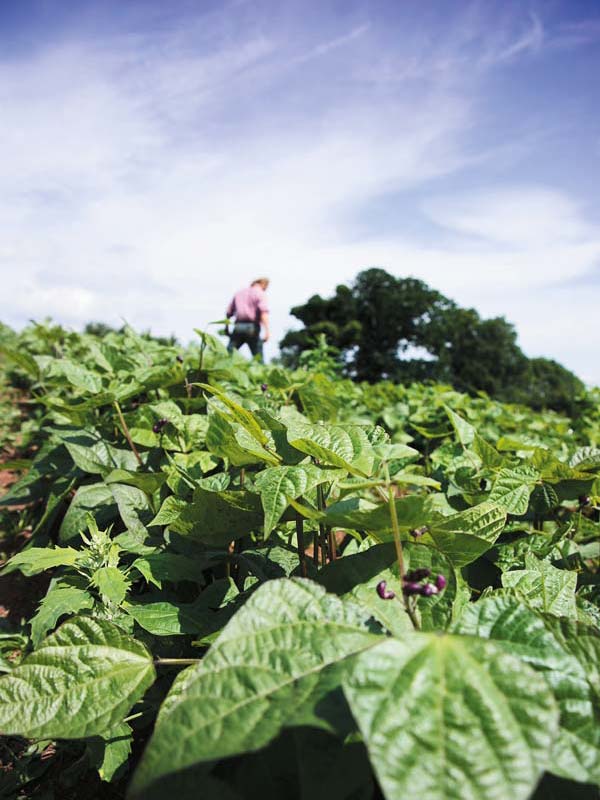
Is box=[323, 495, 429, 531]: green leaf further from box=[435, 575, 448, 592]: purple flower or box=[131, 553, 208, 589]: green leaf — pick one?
box=[131, 553, 208, 589]: green leaf

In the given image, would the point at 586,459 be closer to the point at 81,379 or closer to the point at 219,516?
the point at 219,516

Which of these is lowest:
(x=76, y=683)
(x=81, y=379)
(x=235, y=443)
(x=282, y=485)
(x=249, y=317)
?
(x=76, y=683)

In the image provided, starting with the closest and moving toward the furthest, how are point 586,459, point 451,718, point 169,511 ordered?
point 451,718
point 169,511
point 586,459

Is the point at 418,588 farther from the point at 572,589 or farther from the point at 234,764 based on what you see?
the point at 572,589

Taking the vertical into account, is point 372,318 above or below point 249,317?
above

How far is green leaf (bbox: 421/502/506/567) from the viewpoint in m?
1.08

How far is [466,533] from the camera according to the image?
1071 millimetres

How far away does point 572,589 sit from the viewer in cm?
130

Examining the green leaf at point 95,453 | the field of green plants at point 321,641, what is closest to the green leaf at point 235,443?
the field of green plants at point 321,641

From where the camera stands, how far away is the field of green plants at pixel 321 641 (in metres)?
0.66

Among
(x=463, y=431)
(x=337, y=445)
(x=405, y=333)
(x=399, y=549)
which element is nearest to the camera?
(x=399, y=549)

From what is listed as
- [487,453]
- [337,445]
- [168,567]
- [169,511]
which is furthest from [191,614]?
[487,453]

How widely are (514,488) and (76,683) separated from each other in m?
1.24

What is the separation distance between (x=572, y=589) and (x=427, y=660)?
0.76 m
